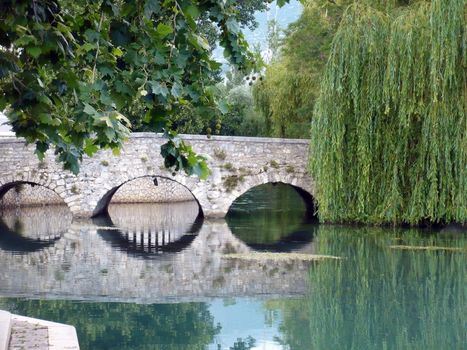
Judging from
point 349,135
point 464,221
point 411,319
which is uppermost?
point 349,135

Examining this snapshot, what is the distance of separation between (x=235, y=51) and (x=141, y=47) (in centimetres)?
71

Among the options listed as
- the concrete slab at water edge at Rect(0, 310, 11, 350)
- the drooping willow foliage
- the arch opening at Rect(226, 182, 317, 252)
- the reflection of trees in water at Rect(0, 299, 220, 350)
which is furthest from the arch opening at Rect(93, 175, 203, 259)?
the concrete slab at water edge at Rect(0, 310, 11, 350)

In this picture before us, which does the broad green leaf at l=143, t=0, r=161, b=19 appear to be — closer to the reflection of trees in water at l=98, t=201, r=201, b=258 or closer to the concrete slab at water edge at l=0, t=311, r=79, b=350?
the concrete slab at water edge at l=0, t=311, r=79, b=350

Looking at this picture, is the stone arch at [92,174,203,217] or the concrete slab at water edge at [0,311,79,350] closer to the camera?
the concrete slab at water edge at [0,311,79,350]

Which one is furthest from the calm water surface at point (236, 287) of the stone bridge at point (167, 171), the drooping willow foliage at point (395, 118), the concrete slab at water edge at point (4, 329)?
the stone bridge at point (167, 171)

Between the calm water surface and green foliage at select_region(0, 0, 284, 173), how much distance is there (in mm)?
4843

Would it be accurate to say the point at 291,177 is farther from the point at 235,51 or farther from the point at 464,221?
the point at 235,51

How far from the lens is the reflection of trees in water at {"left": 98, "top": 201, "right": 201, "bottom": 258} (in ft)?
62.8

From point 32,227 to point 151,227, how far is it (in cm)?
295

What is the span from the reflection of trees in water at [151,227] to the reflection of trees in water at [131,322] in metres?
5.56

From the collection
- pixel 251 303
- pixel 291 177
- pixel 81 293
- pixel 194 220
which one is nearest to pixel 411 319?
pixel 251 303

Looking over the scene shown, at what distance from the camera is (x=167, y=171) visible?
78.7 ft

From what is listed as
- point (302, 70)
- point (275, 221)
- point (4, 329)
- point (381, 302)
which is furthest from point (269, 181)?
point (4, 329)

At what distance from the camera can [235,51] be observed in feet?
18.6
